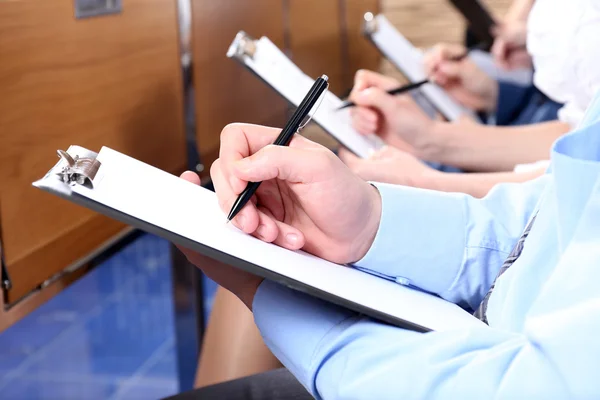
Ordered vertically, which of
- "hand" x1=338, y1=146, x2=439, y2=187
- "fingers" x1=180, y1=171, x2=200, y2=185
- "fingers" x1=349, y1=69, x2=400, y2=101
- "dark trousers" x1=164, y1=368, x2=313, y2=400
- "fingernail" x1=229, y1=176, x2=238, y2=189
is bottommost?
"dark trousers" x1=164, y1=368, x2=313, y2=400

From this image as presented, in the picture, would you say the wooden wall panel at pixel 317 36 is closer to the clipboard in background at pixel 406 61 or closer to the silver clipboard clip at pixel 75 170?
the clipboard in background at pixel 406 61

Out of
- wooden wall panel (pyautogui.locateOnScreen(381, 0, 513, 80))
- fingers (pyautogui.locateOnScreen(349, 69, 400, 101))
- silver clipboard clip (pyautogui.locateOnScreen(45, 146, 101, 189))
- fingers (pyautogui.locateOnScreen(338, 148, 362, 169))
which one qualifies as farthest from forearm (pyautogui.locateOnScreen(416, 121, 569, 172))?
wooden wall panel (pyautogui.locateOnScreen(381, 0, 513, 80))

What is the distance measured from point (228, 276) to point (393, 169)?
0.48 metres

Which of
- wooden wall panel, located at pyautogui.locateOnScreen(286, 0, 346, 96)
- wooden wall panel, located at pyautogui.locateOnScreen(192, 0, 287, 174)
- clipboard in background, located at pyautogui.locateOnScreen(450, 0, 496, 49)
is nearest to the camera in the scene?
wooden wall panel, located at pyautogui.locateOnScreen(192, 0, 287, 174)

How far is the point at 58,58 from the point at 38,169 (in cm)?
14

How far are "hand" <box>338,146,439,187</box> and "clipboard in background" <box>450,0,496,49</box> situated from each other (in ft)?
3.69

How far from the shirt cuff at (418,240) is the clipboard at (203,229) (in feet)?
0.15

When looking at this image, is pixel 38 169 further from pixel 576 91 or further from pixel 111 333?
pixel 111 333

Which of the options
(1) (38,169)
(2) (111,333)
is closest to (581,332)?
(1) (38,169)

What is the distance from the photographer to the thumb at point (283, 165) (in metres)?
0.59

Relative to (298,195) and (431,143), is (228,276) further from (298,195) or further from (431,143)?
(431,143)

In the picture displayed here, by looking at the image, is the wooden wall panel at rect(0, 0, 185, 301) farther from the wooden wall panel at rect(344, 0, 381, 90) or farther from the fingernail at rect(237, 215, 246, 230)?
the wooden wall panel at rect(344, 0, 381, 90)

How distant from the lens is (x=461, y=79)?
1.86m

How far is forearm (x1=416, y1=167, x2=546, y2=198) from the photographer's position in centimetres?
107
